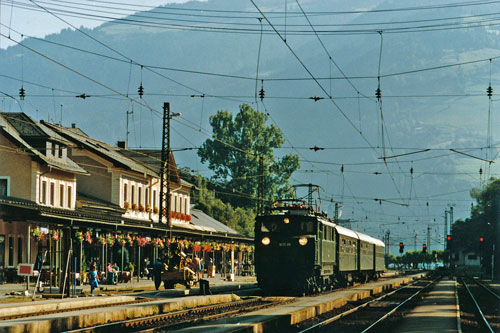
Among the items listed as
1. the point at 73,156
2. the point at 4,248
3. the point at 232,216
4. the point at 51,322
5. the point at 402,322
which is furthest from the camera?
the point at 232,216

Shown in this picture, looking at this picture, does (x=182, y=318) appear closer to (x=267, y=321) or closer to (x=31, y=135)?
(x=267, y=321)

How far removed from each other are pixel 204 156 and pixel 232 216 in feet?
49.7

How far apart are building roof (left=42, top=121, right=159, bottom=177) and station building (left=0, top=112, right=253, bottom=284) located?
8 cm

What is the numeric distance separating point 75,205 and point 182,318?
29960mm

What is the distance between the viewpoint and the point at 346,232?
4494cm

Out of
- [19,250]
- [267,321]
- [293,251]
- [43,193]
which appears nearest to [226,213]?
[43,193]

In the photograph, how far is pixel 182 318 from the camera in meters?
25.1

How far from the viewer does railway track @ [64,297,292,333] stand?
21.3 metres

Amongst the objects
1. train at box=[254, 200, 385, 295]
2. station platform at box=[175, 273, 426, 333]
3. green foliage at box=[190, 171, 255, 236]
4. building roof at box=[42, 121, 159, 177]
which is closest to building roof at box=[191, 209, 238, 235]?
green foliage at box=[190, 171, 255, 236]

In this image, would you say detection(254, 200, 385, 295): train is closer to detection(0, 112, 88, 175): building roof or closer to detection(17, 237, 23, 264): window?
detection(17, 237, 23, 264): window

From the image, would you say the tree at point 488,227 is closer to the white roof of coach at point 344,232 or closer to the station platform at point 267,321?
the white roof of coach at point 344,232

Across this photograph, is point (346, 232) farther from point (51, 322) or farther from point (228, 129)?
point (228, 129)

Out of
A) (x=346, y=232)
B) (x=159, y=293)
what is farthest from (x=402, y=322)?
(x=346, y=232)

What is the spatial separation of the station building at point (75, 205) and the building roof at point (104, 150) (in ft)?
0.25
